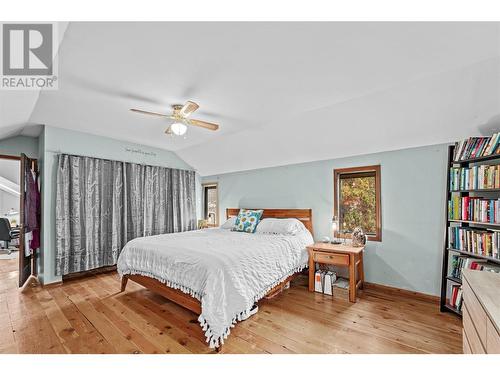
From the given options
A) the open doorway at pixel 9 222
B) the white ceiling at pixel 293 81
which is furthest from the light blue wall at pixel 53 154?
the open doorway at pixel 9 222

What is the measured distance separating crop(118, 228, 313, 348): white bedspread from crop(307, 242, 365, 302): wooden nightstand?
0.68 ft

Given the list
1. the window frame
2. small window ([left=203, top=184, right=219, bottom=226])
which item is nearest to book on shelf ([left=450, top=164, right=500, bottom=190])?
the window frame

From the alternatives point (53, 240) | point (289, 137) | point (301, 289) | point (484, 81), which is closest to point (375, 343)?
point (301, 289)

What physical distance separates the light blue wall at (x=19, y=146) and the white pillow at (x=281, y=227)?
13.0 feet

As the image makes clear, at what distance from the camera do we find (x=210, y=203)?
19.4 feet

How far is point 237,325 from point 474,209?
104 inches

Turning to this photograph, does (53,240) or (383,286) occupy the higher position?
(53,240)

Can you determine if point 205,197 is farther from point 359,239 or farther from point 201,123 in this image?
point 359,239

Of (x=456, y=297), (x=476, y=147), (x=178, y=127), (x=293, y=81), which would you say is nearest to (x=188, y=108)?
(x=178, y=127)

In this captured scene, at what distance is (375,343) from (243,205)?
3321mm

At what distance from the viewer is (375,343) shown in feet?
6.67

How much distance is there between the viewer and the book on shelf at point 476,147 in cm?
222
